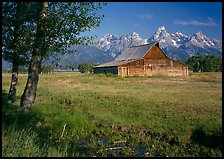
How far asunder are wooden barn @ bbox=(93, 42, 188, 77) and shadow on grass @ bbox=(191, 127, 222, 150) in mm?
52469

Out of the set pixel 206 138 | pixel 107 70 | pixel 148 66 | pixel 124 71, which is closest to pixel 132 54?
pixel 107 70

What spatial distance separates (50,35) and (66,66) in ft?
6.67

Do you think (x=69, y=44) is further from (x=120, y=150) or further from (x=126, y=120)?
(x=120, y=150)

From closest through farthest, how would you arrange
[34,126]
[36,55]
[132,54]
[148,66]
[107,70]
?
1. [34,126]
2. [36,55]
3. [148,66]
4. [107,70]
5. [132,54]

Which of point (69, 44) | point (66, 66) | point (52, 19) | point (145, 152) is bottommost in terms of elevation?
point (145, 152)

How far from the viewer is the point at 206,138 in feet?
39.9

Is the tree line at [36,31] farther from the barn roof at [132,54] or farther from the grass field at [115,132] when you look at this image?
the barn roof at [132,54]

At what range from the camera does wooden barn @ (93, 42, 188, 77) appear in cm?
6644

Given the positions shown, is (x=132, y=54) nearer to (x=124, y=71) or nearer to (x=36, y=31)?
(x=124, y=71)

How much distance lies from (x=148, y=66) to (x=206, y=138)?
5776cm

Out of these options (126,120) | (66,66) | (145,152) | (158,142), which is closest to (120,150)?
(145,152)

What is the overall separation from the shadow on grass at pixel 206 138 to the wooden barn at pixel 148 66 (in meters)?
52.5

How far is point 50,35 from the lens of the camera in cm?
1398

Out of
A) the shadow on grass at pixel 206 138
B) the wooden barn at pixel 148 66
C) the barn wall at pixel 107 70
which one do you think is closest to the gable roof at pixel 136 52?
the wooden barn at pixel 148 66
